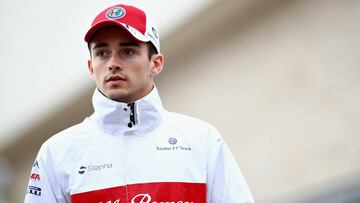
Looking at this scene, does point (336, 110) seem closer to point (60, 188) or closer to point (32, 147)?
point (60, 188)

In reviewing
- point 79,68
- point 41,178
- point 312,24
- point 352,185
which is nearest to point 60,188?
point 41,178

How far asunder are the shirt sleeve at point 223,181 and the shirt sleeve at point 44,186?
0.60 metres

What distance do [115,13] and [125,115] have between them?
451mm

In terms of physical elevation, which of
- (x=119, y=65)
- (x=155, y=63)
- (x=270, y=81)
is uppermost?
(x=270, y=81)

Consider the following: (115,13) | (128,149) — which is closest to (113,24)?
(115,13)

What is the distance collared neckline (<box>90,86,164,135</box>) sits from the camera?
328 centimetres

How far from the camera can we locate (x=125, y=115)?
10.8 ft

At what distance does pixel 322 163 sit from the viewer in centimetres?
641

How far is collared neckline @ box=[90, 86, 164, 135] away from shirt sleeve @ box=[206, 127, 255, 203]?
0.90 feet

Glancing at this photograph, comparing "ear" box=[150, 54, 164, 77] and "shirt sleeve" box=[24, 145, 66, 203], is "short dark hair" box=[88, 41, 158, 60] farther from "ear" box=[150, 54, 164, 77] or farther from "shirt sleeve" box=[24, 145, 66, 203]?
"shirt sleeve" box=[24, 145, 66, 203]

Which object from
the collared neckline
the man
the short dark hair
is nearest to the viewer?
the man

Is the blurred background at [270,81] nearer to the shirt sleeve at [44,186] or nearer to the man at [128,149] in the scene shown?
the man at [128,149]

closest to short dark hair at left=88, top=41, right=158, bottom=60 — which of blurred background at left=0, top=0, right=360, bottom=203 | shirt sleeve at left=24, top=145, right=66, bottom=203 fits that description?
shirt sleeve at left=24, top=145, right=66, bottom=203

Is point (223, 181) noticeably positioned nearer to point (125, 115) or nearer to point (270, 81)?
point (125, 115)
